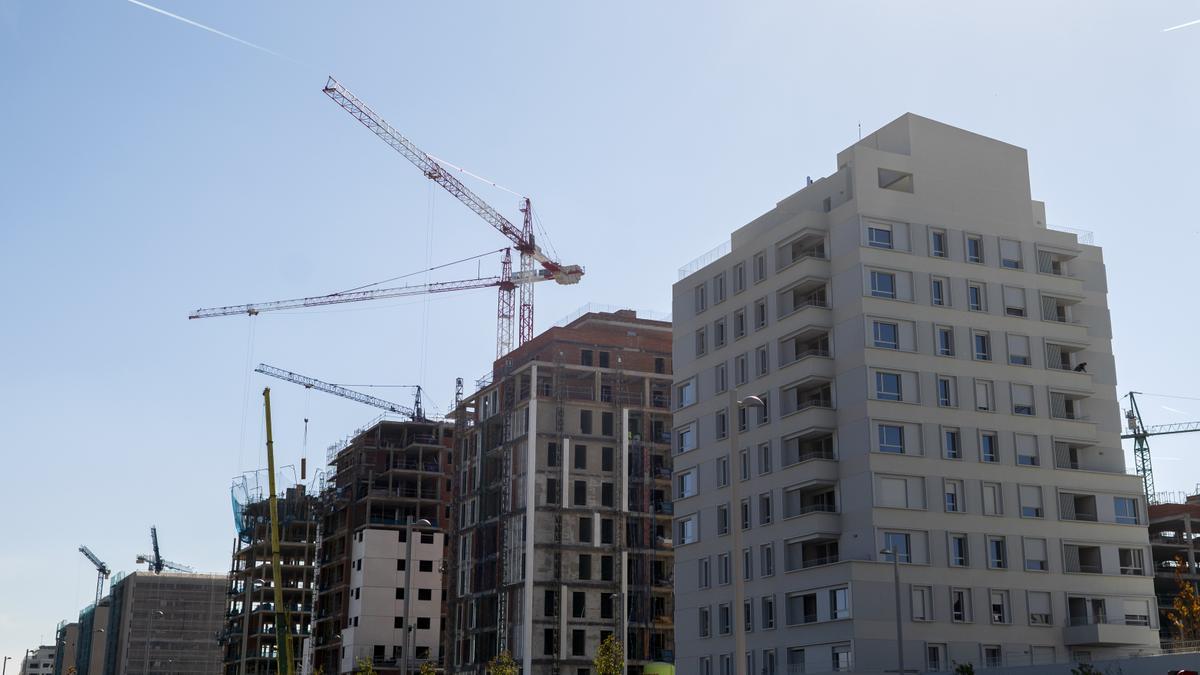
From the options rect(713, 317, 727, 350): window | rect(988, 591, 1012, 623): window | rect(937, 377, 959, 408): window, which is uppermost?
rect(713, 317, 727, 350): window

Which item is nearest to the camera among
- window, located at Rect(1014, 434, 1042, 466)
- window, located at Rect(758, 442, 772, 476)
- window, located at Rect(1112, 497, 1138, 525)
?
window, located at Rect(1014, 434, 1042, 466)

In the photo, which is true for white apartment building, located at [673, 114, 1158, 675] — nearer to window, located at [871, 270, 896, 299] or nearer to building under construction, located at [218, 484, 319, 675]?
window, located at [871, 270, 896, 299]

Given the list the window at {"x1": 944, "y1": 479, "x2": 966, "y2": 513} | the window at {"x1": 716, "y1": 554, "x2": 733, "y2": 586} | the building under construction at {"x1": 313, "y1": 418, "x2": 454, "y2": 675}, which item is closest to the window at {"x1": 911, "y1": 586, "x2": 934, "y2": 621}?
the window at {"x1": 944, "y1": 479, "x2": 966, "y2": 513}

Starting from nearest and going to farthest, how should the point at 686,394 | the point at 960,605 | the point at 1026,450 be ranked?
the point at 960,605, the point at 1026,450, the point at 686,394

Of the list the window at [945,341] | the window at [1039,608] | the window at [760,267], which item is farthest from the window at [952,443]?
the window at [760,267]

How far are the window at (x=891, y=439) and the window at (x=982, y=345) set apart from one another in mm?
8019

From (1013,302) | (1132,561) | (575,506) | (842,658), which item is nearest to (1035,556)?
(1132,561)

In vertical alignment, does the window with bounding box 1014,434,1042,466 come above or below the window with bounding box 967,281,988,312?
below

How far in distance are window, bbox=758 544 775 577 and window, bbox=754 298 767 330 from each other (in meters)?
14.4

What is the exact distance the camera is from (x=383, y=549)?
158 meters

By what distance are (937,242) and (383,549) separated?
94245mm

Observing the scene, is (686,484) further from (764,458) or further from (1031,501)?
(1031,501)

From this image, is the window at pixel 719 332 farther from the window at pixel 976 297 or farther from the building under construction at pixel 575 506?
the building under construction at pixel 575 506

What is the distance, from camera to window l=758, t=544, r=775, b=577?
80125mm
